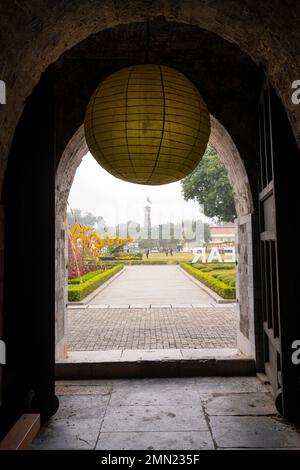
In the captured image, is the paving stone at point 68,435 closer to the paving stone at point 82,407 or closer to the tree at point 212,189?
the paving stone at point 82,407

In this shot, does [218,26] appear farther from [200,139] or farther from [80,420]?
[80,420]

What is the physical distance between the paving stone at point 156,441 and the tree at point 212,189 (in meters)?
21.0

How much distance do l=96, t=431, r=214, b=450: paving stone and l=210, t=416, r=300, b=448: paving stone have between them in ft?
0.49

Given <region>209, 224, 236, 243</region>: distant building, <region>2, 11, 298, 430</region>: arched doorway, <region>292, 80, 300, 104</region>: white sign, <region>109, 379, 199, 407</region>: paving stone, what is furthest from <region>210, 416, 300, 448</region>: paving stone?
<region>209, 224, 236, 243</region>: distant building

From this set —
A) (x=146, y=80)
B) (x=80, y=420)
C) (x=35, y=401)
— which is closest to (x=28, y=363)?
(x=35, y=401)

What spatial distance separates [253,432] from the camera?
129 inches

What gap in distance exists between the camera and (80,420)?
11.8 ft

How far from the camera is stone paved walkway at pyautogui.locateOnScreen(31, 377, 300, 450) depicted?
10.2ft

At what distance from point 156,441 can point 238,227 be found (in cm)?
350

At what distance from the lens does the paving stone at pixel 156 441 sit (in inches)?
119

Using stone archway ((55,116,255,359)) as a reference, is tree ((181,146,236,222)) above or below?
above

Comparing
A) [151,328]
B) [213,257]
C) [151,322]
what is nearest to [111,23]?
[151,328]

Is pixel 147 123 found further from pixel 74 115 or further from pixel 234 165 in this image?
pixel 234 165

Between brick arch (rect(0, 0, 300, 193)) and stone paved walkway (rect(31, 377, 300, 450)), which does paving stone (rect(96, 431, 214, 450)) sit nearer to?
stone paved walkway (rect(31, 377, 300, 450))
